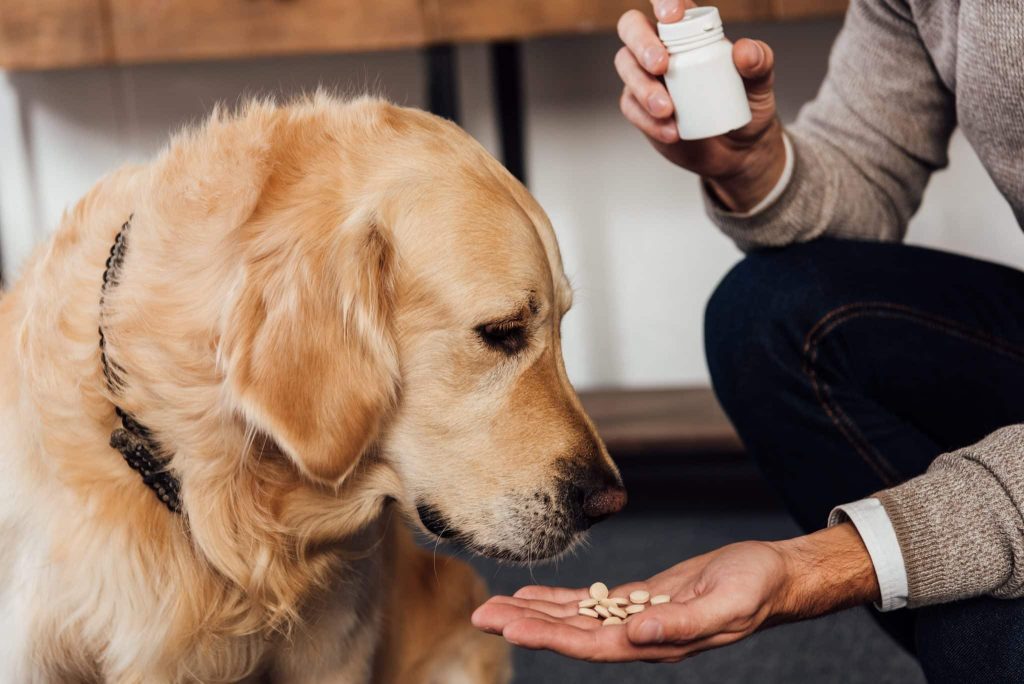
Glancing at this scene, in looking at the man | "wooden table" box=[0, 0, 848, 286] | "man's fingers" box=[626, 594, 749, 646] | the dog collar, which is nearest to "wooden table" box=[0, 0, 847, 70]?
"wooden table" box=[0, 0, 848, 286]

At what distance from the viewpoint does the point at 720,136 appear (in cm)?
131

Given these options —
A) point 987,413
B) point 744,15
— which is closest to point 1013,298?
point 987,413

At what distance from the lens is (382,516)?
1.21 metres

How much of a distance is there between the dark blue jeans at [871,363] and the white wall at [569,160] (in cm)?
133

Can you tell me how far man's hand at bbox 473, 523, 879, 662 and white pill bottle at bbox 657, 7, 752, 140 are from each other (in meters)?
0.42

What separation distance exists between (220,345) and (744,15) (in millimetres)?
1305

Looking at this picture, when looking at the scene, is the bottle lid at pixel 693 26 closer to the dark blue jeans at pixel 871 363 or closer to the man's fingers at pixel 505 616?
the dark blue jeans at pixel 871 363

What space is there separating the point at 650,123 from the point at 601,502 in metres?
0.43

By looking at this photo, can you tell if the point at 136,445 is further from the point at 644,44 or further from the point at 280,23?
the point at 280,23

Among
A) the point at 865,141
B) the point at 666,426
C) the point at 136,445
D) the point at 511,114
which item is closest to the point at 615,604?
the point at 136,445

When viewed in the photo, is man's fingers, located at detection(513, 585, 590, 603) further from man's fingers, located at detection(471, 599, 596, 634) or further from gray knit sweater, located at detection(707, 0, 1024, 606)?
gray knit sweater, located at detection(707, 0, 1024, 606)

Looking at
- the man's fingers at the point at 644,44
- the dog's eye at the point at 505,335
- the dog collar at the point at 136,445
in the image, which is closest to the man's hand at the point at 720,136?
A: the man's fingers at the point at 644,44

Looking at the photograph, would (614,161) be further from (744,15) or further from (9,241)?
(9,241)

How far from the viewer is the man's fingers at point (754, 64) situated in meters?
1.17
